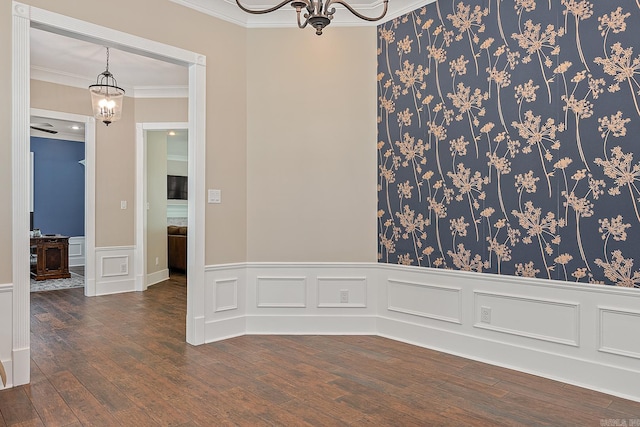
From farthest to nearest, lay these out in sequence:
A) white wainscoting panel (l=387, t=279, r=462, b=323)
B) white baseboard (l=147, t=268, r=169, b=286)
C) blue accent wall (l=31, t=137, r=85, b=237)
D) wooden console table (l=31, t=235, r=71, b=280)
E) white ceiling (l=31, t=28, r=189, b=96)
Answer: blue accent wall (l=31, t=137, r=85, b=237) < wooden console table (l=31, t=235, r=71, b=280) < white baseboard (l=147, t=268, r=169, b=286) < white ceiling (l=31, t=28, r=189, b=96) < white wainscoting panel (l=387, t=279, r=462, b=323)

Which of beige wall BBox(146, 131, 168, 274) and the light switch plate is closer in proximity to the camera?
the light switch plate

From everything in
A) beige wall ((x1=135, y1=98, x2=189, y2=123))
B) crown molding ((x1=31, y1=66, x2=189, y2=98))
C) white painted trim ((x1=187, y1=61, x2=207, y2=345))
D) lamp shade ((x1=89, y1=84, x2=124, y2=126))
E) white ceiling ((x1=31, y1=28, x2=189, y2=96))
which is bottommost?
white painted trim ((x1=187, y1=61, x2=207, y2=345))

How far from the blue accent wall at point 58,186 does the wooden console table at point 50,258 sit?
Result: 1.78 meters

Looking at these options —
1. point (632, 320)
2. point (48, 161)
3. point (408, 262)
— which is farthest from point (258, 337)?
point (48, 161)

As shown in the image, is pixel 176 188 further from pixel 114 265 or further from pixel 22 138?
pixel 22 138

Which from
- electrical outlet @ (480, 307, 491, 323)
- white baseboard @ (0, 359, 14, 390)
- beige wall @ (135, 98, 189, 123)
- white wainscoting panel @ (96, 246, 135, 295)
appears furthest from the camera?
beige wall @ (135, 98, 189, 123)

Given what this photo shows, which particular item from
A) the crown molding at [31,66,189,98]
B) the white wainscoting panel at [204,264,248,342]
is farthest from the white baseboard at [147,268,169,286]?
the white wainscoting panel at [204,264,248,342]

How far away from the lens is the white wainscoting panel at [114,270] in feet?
20.4

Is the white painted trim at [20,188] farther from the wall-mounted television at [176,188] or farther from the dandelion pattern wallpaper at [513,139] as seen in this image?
the wall-mounted television at [176,188]

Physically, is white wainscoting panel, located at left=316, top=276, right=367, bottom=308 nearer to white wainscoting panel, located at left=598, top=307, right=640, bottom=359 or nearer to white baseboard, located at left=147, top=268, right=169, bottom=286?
white wainscoting panel, located at left=598, top=307, right=640, bottom=359

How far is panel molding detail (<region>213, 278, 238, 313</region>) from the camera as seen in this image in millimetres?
4000

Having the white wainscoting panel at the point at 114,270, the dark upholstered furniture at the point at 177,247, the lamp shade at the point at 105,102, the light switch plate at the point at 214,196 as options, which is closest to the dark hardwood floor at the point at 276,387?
the light switch plate at the point at 214,196

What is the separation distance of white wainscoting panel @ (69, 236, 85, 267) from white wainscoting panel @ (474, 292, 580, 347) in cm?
909

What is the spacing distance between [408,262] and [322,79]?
1959 mm
